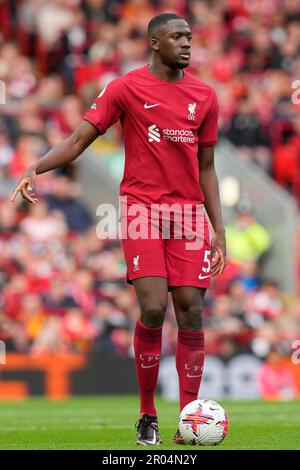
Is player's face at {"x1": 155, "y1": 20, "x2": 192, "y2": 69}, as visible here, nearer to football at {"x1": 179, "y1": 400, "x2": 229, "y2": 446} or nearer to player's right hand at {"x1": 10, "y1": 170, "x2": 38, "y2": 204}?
player's right hand at {"x1": 10, "y1": 170, "x2": 38, "y2": 204}

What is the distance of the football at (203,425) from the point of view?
7.45m

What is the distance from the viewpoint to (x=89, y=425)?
977 centimetres

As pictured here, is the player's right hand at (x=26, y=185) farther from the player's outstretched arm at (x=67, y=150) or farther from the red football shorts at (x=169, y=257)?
the red football shorts at (x=169, y=257)

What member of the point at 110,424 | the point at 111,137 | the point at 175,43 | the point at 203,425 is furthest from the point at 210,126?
the point at 111,137

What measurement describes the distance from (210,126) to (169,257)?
879 millimetres

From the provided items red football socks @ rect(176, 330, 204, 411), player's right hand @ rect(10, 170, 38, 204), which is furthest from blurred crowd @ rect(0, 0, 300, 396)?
player's right hand @ rect(10, 170, 38, 204)

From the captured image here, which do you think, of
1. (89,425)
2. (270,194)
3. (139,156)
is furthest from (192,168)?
(270,194)

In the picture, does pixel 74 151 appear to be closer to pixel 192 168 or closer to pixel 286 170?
pixel 192 168

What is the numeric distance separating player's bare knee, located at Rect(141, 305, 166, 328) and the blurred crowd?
7519mm

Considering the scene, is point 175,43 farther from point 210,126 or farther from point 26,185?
point 26,185

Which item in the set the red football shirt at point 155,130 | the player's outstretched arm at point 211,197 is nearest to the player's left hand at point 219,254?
the player's outstretched arm at point 211,197

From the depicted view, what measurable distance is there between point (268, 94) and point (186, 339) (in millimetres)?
13562

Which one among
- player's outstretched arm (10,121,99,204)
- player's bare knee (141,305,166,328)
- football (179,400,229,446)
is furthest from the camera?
player's outstretched arm (10,121,99,204)

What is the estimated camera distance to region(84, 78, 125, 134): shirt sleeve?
7.80 metres
